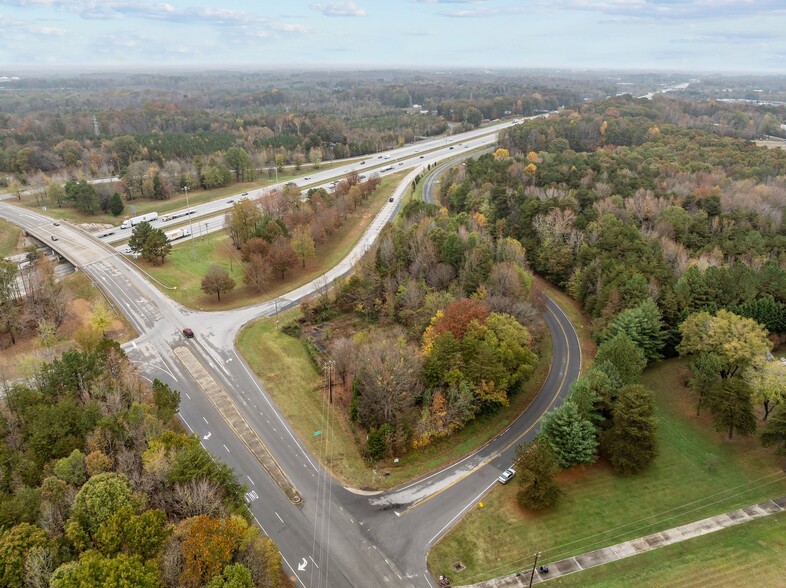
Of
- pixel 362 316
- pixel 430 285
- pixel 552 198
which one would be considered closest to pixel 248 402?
pixel 362 316

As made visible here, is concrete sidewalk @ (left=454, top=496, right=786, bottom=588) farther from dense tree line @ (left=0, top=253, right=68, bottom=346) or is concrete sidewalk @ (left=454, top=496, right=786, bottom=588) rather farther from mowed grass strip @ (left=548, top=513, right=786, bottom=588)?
dense tree line @ (left=0, top=253, right=68, bottom=346)

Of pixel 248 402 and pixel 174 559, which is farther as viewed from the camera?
pixel 248 402

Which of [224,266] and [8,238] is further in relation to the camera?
[8,238]

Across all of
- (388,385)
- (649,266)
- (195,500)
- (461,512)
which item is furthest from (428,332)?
(649,266)

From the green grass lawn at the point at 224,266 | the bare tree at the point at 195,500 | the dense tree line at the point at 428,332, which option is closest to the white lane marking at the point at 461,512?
the dense tree line at the point at 428,332

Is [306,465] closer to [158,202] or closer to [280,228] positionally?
[280,228]

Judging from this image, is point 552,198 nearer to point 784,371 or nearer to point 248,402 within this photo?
point 784,371
